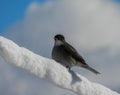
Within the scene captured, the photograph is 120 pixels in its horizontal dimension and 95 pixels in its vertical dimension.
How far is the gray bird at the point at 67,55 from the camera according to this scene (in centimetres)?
752

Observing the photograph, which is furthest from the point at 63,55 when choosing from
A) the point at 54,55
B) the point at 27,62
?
the point at 27,62

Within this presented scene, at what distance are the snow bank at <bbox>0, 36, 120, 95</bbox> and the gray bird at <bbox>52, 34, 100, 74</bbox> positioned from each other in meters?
2.91

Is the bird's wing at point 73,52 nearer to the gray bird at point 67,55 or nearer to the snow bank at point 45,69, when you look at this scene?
the gray bird at point 67,55

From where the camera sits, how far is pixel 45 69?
13.2ft

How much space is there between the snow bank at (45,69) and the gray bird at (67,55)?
115 inches

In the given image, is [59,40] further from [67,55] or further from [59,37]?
[67,55]

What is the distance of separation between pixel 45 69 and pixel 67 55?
3630mm

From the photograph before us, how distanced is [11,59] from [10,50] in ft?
0.37

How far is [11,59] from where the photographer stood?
373 cm

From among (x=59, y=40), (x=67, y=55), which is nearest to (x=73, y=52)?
(x=67, y=55)

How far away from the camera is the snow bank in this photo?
3781 mm

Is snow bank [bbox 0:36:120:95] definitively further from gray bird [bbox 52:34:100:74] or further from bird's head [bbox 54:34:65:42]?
bird's head [bbox 54:34:65:42]

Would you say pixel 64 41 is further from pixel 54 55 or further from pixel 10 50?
pixel 10 50

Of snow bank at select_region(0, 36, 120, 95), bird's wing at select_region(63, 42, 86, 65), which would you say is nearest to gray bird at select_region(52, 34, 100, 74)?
bird's wing at select_region(63, 42, 86, 65)
